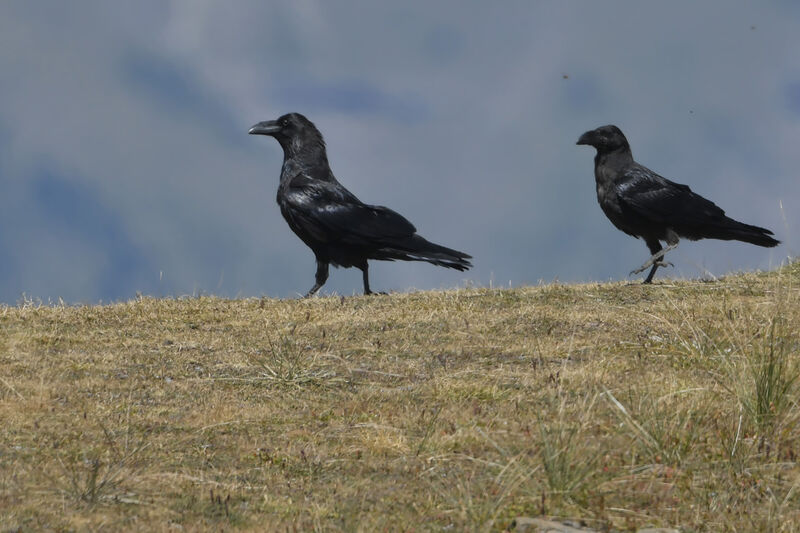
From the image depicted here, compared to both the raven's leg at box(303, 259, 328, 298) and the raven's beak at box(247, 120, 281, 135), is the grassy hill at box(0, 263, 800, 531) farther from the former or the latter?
the raven's beak at box(247, 120, 281, 135)

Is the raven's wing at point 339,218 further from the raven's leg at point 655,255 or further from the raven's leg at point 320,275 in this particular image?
the raven's leg at point 655,255

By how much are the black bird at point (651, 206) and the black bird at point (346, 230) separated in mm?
2372

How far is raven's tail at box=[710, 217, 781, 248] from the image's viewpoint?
13.0 m

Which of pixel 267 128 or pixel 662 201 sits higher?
pixel 267 128

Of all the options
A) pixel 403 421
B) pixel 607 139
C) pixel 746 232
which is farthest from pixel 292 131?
pixel 403 421

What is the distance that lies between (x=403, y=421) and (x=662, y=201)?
7.41 meters

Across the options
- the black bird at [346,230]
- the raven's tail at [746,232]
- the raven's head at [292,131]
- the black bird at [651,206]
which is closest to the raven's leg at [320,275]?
the black bird at [346,230]

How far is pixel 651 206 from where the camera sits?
492 inches

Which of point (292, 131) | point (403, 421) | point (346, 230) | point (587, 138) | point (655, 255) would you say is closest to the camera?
point (403, 421)

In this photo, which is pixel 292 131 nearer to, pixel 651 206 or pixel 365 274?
pixel 365 274

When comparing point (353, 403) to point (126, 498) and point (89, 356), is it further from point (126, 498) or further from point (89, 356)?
point (89, 356)

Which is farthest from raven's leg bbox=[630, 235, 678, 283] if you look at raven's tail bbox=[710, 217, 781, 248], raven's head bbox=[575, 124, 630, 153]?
raven's head bbox=[575, 124, 630, 153]

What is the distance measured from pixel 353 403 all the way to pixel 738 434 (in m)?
2.59

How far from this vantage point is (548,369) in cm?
745
